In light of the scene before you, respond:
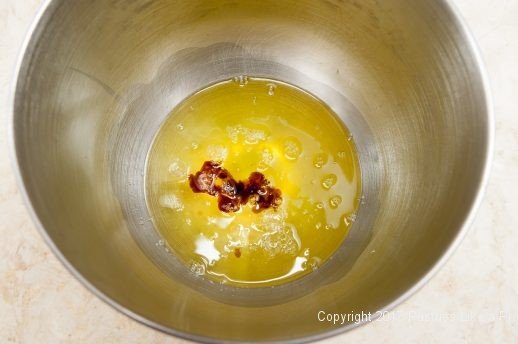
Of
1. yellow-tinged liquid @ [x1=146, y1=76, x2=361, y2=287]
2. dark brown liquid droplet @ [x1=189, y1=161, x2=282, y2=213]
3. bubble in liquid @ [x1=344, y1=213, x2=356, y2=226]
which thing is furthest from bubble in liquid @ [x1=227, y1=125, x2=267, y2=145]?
bubble in liquid @ [x1=344, y1=213, x2=356, y2=226]

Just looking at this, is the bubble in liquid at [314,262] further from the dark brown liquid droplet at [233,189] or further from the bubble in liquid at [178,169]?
the bubble in liquid at [178,169]

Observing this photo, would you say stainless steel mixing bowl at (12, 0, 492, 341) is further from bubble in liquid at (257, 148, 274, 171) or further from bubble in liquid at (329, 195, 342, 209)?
bubble in liquid at (257, 148, 274, 171)

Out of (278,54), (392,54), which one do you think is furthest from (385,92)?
(278,54)

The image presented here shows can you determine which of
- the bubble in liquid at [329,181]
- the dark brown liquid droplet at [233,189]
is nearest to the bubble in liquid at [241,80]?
the dark brown liquid droplet at [233,189]

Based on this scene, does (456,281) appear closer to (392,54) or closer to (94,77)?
(392,54)

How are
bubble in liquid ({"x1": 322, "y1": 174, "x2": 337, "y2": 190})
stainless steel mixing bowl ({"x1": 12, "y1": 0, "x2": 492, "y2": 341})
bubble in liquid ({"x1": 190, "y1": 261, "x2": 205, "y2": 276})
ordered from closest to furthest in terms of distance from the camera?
1. stainless steel mixing bowl ({"x1": 12, "y1": 0, "x2": 492, "y2": 341})
2. bubble in liquid ({"x1": 190, "y1": 261, "x2": 205, "y2": 276})
3. bubble in liquid ({"x1": 322, "y1": 174, "x2": 337, "y2": 190})

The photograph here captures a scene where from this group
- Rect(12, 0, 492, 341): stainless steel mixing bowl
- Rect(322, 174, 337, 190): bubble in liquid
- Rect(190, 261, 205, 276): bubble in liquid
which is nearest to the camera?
Rect(12, 0, 492, 341): stainless steel mixing bowl

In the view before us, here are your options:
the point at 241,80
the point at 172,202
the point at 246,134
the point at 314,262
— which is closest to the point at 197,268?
the point at 172,202
